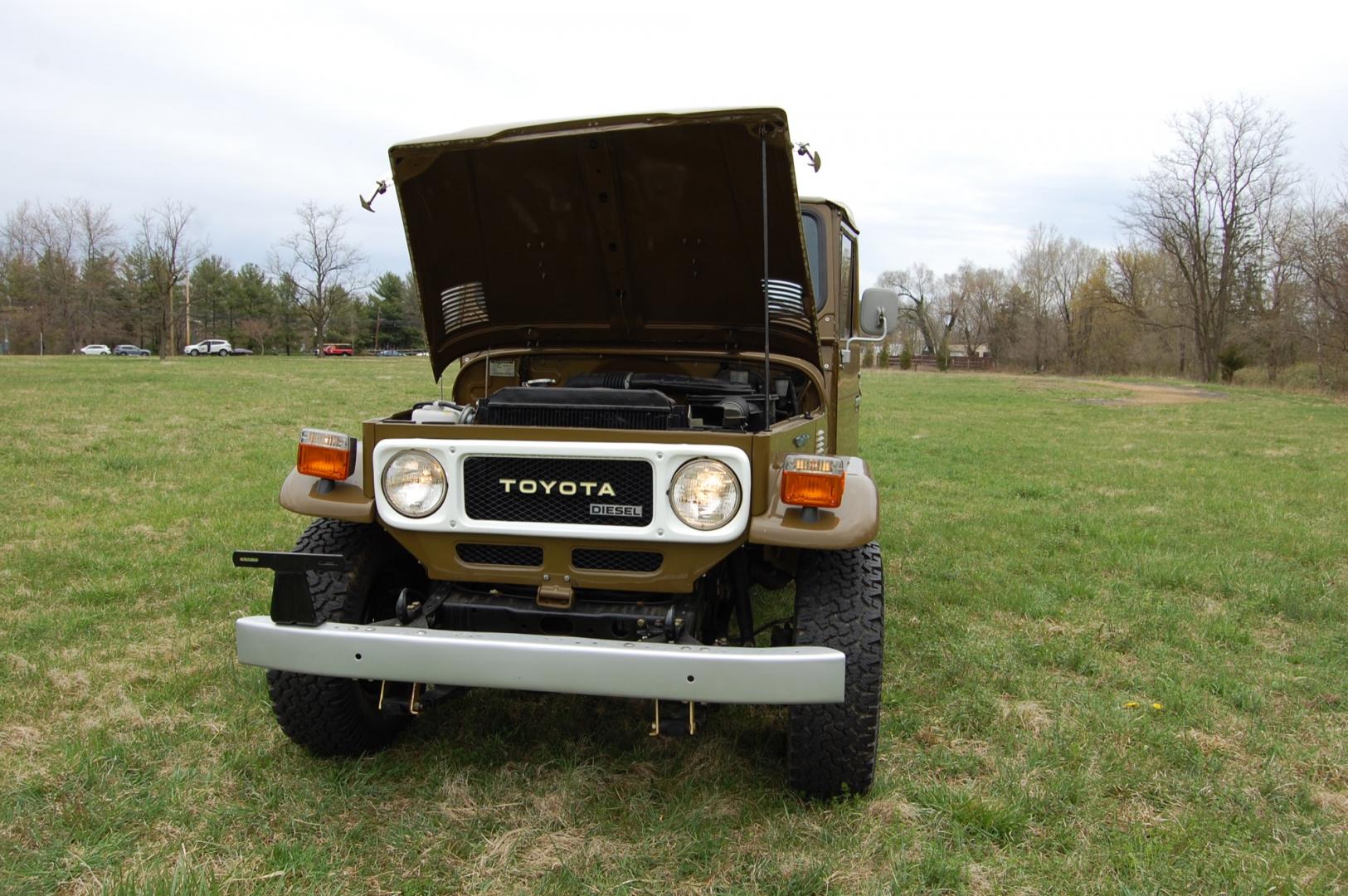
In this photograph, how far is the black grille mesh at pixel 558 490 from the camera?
2.65 meters

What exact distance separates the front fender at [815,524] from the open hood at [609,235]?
1045 mm

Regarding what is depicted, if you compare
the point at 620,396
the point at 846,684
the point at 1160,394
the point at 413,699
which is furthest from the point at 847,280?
the point at 1160,394

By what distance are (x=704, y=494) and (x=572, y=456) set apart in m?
0.40

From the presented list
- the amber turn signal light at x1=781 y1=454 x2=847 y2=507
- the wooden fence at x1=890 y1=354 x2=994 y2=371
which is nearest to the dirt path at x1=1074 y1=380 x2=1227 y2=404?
the wooden fence at x1=890 y1=354 x2=994 y2=371

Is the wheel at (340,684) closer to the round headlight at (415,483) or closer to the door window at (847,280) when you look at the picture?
the round headlight at (415,483)

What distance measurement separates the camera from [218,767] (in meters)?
2.97

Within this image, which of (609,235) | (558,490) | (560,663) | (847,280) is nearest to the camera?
(560,663)

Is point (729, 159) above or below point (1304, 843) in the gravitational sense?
above

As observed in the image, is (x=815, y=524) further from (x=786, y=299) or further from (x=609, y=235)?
(x=609, y=235)

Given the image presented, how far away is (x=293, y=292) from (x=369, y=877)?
52140 mm

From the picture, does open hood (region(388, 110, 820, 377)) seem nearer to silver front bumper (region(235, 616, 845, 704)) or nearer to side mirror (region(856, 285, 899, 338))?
side mirror (region(856, 285, 899, 338))

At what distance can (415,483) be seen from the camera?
2789mm

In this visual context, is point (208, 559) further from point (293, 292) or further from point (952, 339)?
point (952, 339)

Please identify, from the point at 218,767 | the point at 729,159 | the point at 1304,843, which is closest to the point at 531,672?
the point at 218,767
